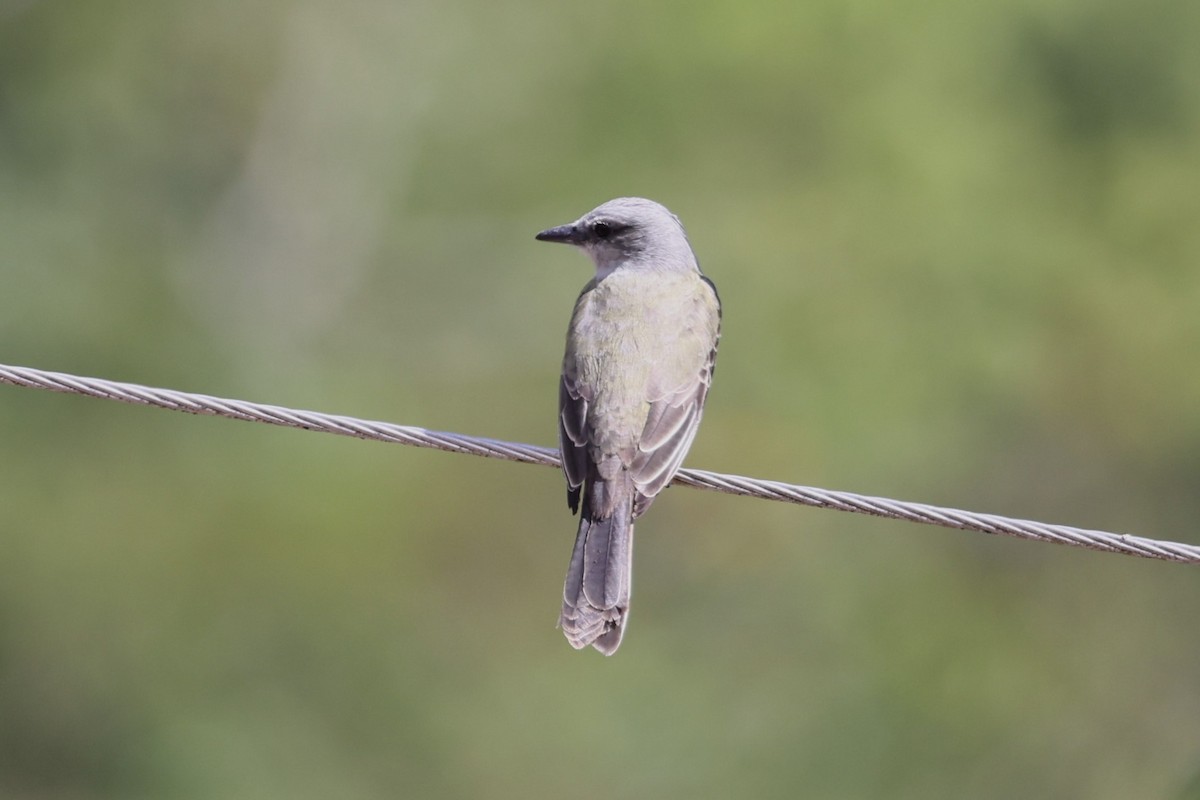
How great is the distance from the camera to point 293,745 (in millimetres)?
17875

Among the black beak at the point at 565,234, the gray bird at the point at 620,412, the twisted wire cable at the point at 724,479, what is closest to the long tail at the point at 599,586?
the gray bird at the point at 620,412

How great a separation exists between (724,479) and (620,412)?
1.47 meters

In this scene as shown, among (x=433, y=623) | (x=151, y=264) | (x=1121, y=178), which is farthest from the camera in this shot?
(x=1121, y=178)

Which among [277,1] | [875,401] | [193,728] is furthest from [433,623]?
[277,1]

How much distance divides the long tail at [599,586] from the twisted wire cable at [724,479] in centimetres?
113

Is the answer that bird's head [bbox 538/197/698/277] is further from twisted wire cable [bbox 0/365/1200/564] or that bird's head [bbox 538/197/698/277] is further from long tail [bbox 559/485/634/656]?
twisted wire cable [bbox 0/365/1200/564]

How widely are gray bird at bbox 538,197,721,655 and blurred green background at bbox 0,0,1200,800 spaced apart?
32.1ft

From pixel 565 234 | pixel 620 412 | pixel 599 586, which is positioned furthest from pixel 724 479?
pixel 565 234

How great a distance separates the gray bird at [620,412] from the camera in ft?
21.1

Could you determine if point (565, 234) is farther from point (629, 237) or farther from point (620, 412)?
point (620, 412)

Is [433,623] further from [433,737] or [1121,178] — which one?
[1121,178]

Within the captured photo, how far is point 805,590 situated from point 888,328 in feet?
12.0

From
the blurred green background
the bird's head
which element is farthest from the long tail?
the blurred green background

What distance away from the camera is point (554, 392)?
18.6m
